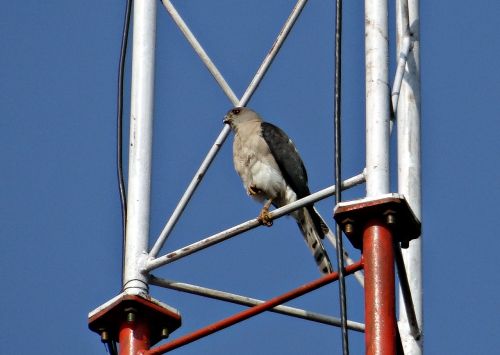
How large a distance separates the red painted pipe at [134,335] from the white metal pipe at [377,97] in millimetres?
1525

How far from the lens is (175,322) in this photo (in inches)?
271

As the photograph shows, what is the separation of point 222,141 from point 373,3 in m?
1.68

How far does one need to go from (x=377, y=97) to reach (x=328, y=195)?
614mm

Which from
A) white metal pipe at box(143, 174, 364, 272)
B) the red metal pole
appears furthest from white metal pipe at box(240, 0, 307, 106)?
the red metal pole

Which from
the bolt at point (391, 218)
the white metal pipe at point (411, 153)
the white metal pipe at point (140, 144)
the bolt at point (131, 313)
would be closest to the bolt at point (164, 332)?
the bolt at point (131, 313)

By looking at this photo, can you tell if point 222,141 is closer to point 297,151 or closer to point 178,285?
point 178,285

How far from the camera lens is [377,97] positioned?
6.25 m

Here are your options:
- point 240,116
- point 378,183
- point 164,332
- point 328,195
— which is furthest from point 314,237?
point 378,183

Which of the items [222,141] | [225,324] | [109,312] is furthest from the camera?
[222,141]

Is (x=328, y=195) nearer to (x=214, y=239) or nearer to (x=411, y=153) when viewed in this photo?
(x=214, y=239)

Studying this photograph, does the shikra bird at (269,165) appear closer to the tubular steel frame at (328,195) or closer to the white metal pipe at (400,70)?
the tubular steel frame at (328,195)

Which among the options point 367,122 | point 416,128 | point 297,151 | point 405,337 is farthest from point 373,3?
point 297,151

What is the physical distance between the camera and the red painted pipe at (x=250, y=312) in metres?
5.85

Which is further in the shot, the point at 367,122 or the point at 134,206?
the point at 134,206
